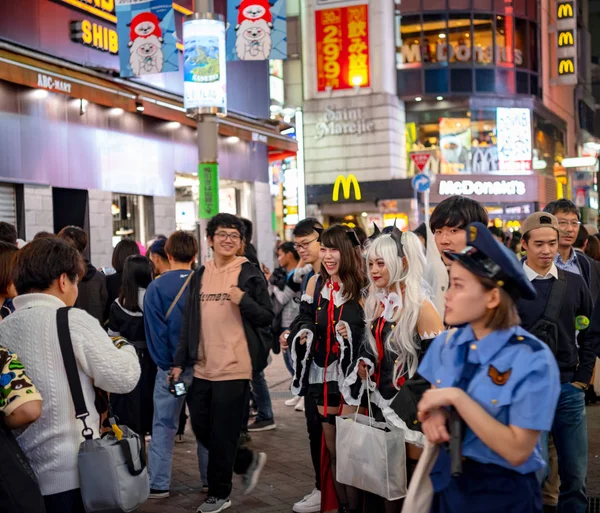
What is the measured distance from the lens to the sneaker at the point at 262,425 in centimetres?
916

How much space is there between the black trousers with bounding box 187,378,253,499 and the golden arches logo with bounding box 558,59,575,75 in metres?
35.9

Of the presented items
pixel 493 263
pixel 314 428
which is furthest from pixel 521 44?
pixel 493 263

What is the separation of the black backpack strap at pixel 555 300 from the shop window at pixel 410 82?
29.7m

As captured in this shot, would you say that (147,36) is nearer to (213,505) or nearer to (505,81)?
(213,505)

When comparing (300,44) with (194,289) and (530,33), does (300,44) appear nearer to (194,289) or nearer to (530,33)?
(530,33)

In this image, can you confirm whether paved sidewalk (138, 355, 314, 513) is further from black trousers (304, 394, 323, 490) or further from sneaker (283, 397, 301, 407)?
sneaker (283, 397, 301, 407)

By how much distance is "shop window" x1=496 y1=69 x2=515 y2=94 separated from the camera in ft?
113

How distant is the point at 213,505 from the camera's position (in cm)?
622

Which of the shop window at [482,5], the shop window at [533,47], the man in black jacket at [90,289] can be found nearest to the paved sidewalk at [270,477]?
the man in black jacket at [90,289]

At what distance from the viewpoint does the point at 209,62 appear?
12102 mm

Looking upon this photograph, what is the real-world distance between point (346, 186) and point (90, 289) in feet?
87.1

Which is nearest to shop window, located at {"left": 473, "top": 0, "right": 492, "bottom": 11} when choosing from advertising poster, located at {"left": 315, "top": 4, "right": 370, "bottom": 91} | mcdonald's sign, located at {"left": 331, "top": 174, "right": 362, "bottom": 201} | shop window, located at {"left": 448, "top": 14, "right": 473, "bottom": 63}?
shop window, located at {"left": 448, "top": 14, "right": 473, "bottom": 63}

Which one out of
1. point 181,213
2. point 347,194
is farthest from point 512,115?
point 181,213

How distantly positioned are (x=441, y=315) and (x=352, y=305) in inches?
29.4
